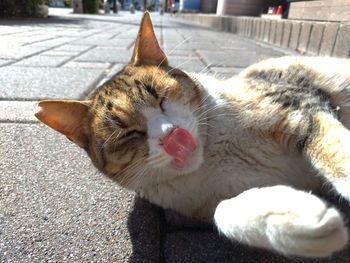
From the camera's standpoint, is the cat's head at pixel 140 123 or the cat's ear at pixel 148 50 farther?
the cat's ear at pixel 148 50

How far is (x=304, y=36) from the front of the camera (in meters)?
4.84

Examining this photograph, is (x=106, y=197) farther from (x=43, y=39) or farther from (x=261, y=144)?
→ (x=43, y=39)

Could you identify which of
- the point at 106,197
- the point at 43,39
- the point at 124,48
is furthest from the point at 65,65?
the point at 106,197

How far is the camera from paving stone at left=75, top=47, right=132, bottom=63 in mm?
4484

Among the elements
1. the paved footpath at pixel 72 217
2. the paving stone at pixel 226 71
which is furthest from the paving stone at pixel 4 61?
the paving stone at pixel 226 71

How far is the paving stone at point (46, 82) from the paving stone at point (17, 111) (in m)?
0.13

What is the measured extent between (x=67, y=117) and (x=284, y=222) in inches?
43.7

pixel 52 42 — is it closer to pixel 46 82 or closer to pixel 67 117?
pixel 46 82

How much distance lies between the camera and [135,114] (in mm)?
1629

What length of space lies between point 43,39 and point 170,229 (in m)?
5.60

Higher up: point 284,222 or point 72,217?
point 284,222

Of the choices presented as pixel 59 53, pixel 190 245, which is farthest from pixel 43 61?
pixel 190 245

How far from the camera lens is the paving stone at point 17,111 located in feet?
7.94

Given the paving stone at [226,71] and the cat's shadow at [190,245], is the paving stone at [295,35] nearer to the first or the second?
the paving stone at [226,71]
